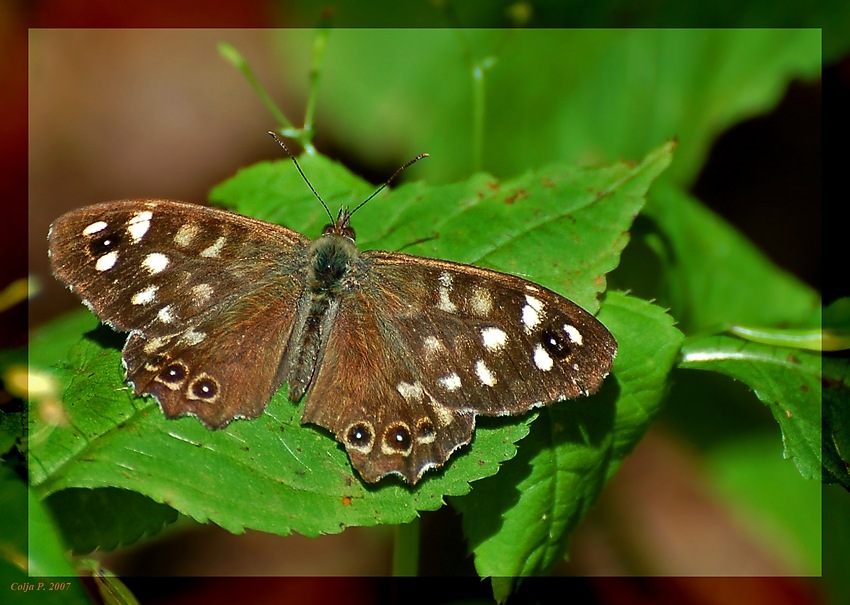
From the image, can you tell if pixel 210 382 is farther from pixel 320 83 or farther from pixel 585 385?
pixel 320 83

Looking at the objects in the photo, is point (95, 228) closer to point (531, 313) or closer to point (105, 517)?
point (105, 517)

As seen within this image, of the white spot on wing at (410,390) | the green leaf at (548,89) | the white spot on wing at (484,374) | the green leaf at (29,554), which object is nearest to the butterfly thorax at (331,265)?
the white spot on wing at (410,390)

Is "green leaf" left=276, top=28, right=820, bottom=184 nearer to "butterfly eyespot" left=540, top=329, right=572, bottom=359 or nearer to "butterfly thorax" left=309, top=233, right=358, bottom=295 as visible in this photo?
"butterfly thorax" left=309, top=233, right=358, bottom=295

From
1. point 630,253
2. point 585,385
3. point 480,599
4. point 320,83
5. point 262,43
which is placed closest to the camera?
point 585,385

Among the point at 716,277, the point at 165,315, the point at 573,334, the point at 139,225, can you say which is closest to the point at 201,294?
the point at 165,315

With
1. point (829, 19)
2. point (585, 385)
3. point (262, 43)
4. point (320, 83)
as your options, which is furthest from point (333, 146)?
point (585, 385)

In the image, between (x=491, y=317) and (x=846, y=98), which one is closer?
(x=491, y=317)
